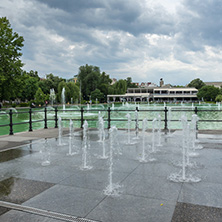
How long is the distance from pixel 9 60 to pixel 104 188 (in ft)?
109

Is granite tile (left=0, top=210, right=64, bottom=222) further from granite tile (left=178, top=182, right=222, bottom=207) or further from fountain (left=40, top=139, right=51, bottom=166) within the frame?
fountain (left=40, top=139, right=51, bottom=166)

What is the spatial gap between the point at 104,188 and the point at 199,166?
253cm

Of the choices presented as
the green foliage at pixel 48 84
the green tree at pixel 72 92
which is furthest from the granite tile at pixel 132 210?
the green foliage at pixel 48 84

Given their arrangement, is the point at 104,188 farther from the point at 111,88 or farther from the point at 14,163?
the point at 111,88

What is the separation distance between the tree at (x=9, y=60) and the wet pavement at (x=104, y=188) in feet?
94.0

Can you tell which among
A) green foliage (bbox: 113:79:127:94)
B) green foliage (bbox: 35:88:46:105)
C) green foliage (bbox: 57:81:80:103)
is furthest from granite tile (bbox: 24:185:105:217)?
green foliage (bbox: 113:79:127:94)

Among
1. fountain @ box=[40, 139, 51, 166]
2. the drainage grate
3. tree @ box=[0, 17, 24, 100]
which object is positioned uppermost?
tree @ box=[0, 17, 24, 100]

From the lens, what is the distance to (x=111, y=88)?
10538 cm

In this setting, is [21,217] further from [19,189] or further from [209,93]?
[209,93]

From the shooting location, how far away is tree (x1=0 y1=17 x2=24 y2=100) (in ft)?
104

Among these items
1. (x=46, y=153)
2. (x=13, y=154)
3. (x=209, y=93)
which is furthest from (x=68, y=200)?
(x=209, y=93)

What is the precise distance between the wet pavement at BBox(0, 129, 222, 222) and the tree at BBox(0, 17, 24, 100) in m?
28.6

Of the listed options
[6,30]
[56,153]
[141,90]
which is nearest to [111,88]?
[141,90]

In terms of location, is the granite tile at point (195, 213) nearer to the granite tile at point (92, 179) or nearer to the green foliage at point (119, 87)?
the granite tile at point (92, 179)
